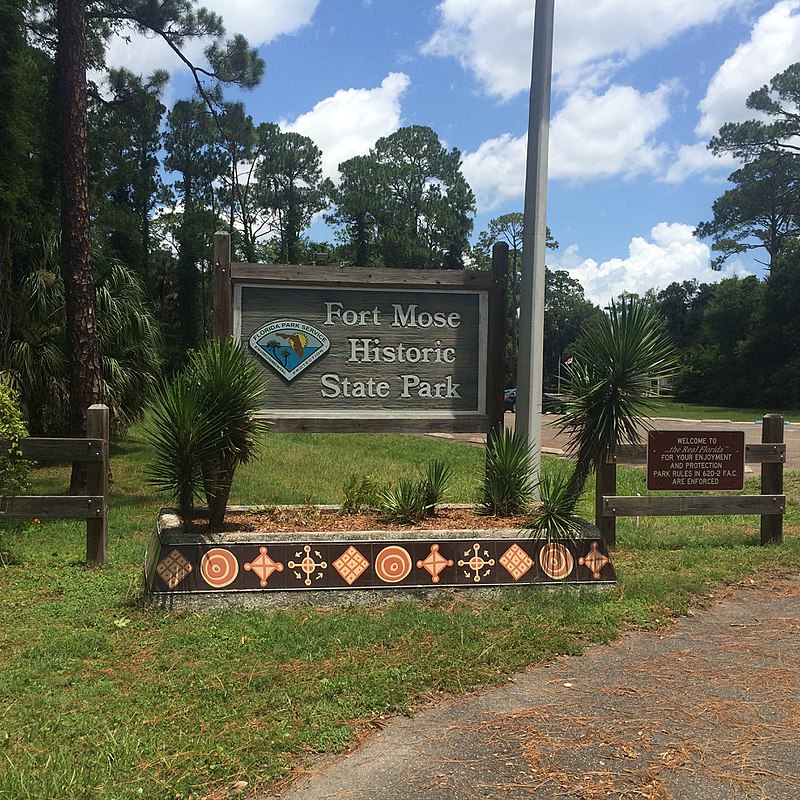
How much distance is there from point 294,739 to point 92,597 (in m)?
2.92

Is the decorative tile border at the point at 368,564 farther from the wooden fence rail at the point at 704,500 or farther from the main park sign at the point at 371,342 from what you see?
the main park sign at the point at 371,342

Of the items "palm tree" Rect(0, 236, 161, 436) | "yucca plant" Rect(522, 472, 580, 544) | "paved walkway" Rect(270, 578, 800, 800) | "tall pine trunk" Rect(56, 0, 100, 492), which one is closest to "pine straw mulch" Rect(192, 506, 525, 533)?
"yucca plant" Rect(522, 472, 580, 544)

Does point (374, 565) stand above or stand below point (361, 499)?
below

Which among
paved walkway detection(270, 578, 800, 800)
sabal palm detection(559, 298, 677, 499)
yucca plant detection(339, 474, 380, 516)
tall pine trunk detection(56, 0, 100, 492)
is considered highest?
tall pine trunk detection(56, 0, 100, 492)

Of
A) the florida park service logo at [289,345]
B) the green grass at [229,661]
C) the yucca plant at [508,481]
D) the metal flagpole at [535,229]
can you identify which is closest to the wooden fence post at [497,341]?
the metal flagpole at [535,229]

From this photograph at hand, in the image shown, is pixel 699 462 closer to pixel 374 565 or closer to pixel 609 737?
pixel 374 565

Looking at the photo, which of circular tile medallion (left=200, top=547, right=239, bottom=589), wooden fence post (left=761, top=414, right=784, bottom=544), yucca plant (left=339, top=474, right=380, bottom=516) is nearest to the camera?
circular tile medallion (left=200, top=547, right=239, bottom=589)

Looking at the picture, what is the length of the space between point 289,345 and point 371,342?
2.33 ft

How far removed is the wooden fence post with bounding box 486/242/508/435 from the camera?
682 cm

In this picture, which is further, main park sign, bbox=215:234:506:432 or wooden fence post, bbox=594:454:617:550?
wooden fence post, bbox=594:454:617:550

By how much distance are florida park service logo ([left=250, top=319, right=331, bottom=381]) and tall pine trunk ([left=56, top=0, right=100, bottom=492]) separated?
4794 millimetres

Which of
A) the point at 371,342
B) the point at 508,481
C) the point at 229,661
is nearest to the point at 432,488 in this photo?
the point at 508,481

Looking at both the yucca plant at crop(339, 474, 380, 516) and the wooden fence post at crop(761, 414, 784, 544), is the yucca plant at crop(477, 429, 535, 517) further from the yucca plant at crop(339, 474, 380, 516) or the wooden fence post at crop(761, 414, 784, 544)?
the wooden fence post at crop(761, 414, 784, 544)

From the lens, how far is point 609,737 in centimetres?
340
